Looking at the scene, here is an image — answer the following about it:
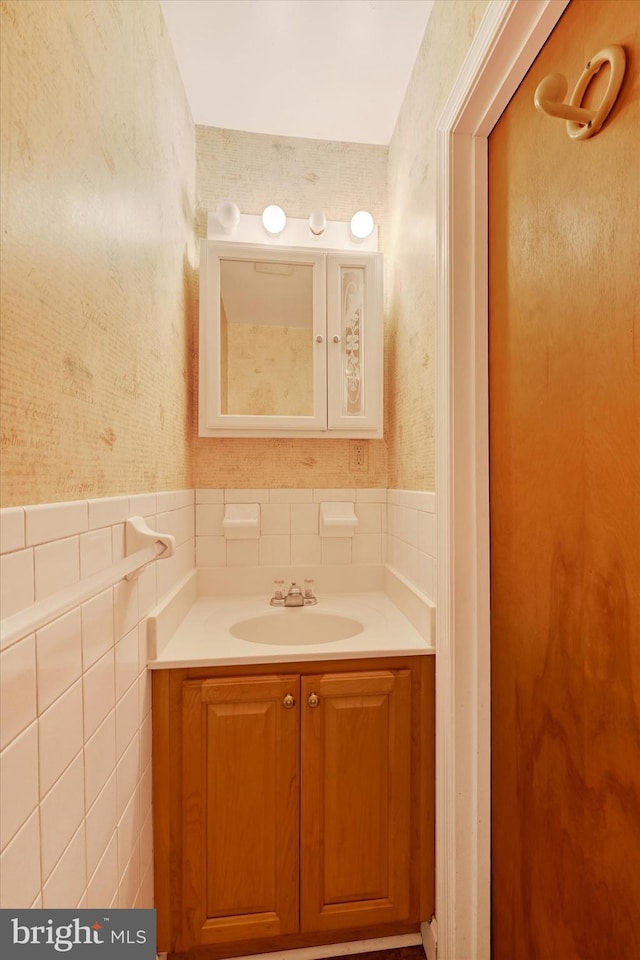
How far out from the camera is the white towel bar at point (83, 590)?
0.44 m

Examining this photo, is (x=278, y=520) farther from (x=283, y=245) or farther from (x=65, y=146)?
(x=65, y=146)

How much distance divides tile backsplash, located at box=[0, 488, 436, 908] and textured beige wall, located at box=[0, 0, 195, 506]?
0.24ft

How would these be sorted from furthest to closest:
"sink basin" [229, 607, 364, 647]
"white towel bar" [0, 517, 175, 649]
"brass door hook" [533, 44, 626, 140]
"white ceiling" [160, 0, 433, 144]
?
"sink basin" [229, 607, 364, 647] → "white ceiling" [160, 0, 433, 144] → "brass door hook" [533, 44, 626, 140] → "white towel bar" [0, 517, 175, 649]

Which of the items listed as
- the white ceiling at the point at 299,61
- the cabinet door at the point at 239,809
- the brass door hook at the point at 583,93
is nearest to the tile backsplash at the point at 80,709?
the cabinet door at the point at 239,809

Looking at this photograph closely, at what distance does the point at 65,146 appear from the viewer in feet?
2.07

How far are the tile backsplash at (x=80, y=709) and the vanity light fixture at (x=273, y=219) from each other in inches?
41.7

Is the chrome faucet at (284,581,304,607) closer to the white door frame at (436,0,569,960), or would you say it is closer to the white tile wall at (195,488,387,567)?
the white tile wall at (195,488,387,567)

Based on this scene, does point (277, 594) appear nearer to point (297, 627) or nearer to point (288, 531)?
point (297, 627)

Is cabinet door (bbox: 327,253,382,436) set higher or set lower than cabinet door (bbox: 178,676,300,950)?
higher

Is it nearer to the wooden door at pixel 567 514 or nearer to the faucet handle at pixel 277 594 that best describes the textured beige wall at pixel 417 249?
the wooden door at pixel 567 514

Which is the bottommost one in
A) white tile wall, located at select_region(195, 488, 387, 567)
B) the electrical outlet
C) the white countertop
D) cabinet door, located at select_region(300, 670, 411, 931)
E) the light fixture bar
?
cabinet door, located at select_region(300, 670, 411, 931)

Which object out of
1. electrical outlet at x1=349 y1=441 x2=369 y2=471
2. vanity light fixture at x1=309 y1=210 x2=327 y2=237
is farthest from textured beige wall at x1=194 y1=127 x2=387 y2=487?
vanity light fixture at x1=309 y1=210 x2=327 y2=237

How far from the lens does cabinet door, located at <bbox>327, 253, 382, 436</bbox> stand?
5.05 feet

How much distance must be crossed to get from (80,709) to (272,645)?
0.66m
